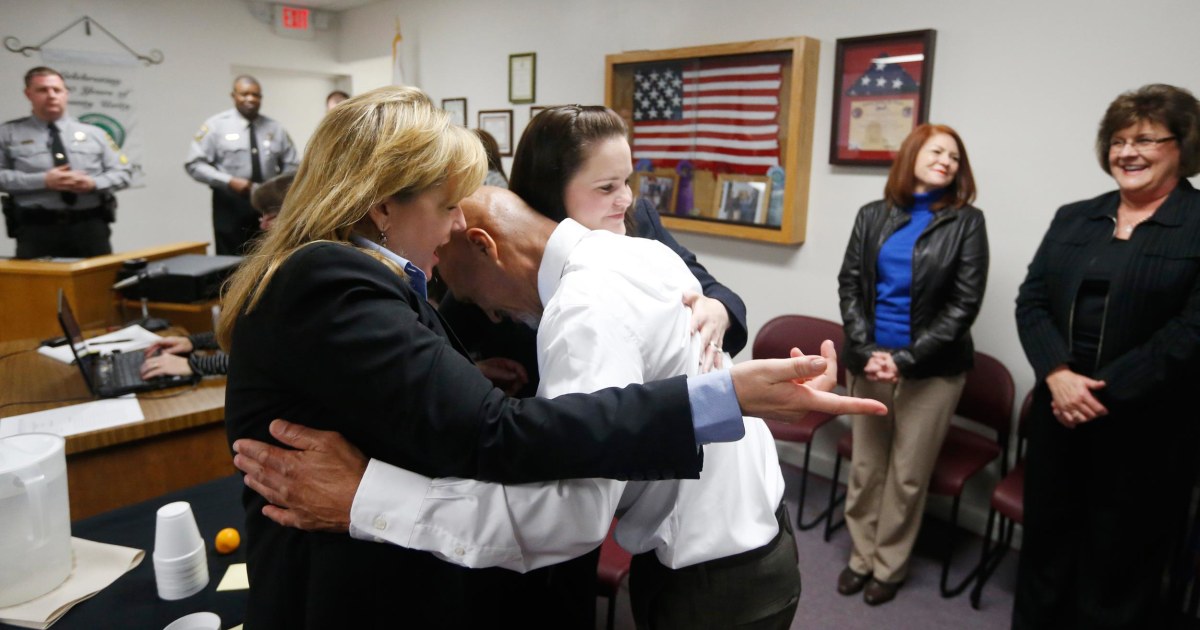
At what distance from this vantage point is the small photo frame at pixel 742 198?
3.91 m

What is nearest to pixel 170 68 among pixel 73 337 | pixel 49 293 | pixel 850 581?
pixel 49 293

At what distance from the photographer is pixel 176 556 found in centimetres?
141

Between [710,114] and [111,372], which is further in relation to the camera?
[710,114]

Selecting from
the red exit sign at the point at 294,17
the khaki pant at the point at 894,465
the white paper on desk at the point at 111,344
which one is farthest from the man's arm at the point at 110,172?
the khaki pant at the point at 894,465

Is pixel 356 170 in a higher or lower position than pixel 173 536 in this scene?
higher

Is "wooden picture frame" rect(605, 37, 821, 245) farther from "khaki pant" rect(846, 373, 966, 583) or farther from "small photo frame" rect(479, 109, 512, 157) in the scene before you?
"small photo frame" rect(479, 109, 512, 157)

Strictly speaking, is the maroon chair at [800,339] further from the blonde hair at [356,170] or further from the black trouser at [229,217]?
the black trouser at [229,217]

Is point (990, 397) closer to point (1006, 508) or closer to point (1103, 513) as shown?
point (1006, 508)

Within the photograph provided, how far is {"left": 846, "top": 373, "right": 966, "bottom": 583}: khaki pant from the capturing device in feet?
9.43

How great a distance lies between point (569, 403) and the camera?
0.92m

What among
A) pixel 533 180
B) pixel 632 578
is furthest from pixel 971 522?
pixel 533 180

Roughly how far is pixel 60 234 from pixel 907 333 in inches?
191

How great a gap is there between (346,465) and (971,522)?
3222 millimetres

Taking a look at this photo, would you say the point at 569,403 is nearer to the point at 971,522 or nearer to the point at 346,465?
the point at 346,465
